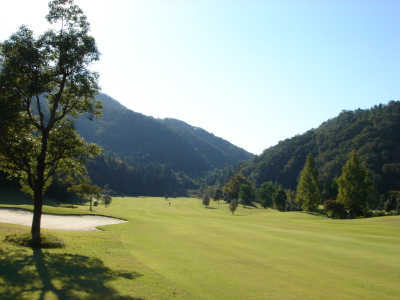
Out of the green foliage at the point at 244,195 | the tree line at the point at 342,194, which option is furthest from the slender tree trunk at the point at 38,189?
the green foliage at the point at 244,195

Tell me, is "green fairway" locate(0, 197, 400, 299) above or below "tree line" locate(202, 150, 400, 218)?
below

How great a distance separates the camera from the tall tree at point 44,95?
1323cm

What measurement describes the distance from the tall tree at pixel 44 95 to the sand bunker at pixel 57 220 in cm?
1240

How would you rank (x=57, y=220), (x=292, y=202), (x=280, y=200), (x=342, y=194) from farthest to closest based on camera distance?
(x=292, y=202) → (x=280, y=200) → (x=342, y=194) → (x=57, y=220)

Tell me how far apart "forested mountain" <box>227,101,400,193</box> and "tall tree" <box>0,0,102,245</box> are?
357 feet

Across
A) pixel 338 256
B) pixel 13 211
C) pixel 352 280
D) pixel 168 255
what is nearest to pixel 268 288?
pixel 352 280

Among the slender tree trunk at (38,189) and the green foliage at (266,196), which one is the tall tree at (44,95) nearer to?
the slender tree trunk at (38,189)

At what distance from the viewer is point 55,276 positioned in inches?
350

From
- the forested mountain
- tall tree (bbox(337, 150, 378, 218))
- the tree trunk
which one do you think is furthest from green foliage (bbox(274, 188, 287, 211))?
the tree trunk

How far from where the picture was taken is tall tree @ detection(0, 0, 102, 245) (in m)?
13.2

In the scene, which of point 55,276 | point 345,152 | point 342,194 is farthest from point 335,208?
point 345,152

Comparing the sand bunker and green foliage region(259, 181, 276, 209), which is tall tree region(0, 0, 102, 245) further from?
green foliage region(259, 181, 276, 209)

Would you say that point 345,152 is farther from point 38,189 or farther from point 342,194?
point 38,189

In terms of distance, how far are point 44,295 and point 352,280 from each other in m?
10.4
